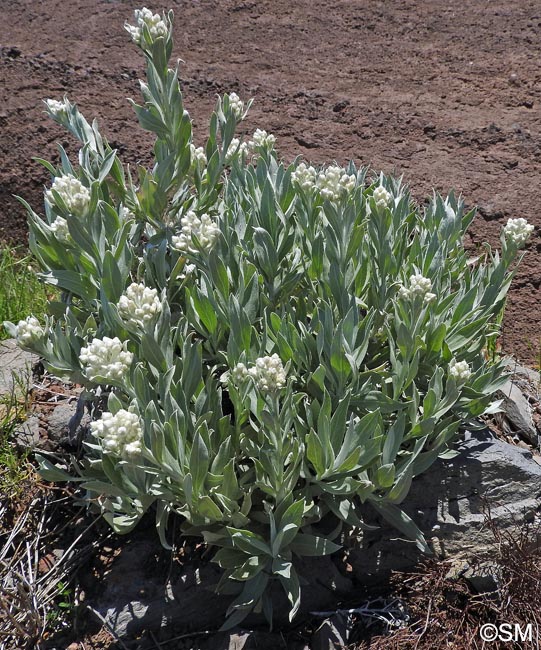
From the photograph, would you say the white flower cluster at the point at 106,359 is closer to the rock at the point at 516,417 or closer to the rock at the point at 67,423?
the rock at the point at 67,423

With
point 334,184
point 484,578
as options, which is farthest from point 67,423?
point 484,578

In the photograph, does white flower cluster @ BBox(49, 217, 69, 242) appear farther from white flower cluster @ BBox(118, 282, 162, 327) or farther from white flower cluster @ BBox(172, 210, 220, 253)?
white flower cluster @ BBox(118, 282, 162, 327)

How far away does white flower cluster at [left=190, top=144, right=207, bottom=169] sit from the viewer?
3.23m

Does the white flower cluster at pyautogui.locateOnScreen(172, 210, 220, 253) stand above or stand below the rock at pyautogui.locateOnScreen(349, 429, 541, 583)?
above

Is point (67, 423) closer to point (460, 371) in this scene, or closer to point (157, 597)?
point (157, 597)

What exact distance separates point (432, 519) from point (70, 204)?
6.38 ft

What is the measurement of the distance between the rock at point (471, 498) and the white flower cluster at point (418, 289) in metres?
0.82

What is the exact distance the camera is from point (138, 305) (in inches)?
86.7

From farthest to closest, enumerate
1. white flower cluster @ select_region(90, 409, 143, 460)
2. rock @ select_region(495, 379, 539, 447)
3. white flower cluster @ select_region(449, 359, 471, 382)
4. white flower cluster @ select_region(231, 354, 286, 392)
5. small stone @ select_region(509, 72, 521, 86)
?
small stone @ select_region(509, 72, 521, 86) → rock @ select_region(495, 379, 539, 447) → white flower cluster @ select_region(449, 359, 471, 382) → white flower cluster @ select_region(231, 354, 286, 392) → white flower cluster @ select_region(90, 409, 143, 460)

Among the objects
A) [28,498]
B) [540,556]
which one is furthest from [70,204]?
[540,556]

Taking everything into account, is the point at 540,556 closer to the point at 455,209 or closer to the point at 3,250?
the point at 455,209

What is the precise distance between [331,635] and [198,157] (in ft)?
7.21

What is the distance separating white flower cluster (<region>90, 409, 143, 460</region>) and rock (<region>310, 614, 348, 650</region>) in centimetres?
117

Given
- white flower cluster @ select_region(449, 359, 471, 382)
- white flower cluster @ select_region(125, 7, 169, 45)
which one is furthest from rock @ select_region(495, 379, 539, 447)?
white flower cluster @ select_region(125, 7, 169, 45)
